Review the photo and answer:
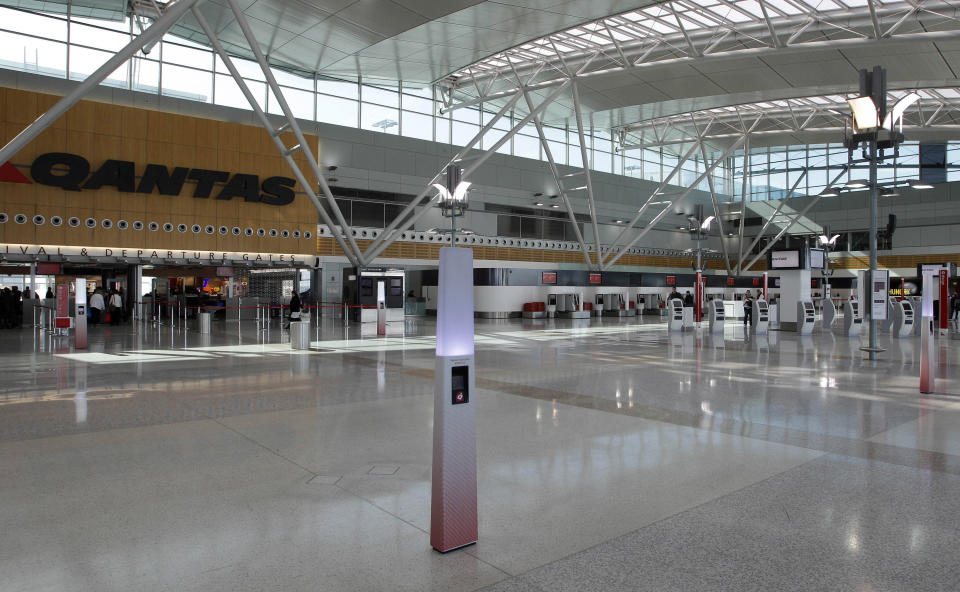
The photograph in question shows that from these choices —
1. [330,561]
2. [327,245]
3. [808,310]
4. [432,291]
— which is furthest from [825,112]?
[330,561]

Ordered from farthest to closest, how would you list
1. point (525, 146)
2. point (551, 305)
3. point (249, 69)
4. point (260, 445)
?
point (525, 146), point (551, 305), point (249, 69), point (260, 445)

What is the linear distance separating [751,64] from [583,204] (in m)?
16.8

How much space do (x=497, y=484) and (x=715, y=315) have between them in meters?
20.9

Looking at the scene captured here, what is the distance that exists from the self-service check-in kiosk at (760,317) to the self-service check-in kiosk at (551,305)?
12954 millimetres

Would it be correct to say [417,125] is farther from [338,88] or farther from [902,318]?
Answer: [902,318]

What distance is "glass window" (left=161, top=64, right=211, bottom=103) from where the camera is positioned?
27.8 m

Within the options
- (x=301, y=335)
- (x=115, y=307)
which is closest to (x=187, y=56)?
(x=115, y=307)

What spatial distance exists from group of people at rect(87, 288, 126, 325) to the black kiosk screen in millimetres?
26372

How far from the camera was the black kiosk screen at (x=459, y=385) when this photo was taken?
385 cm

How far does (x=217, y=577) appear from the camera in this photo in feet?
10.9

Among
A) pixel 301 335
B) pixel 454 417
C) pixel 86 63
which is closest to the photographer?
pixel 454 417

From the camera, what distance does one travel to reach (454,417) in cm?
382

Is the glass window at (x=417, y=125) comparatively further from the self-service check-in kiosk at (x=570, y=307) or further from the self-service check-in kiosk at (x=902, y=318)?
the self-service check-in kiosk at (x=902, y=318)

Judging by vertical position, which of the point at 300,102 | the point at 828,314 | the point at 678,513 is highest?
the point at 300,102
